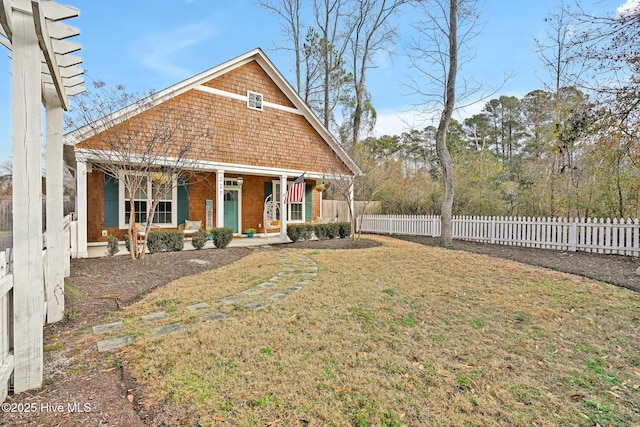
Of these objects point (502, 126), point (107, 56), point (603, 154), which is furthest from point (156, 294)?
point (502, 126)

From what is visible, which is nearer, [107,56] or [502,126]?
[107,56]

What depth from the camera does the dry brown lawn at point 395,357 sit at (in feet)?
7.25

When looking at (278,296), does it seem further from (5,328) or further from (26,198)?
(26,198)

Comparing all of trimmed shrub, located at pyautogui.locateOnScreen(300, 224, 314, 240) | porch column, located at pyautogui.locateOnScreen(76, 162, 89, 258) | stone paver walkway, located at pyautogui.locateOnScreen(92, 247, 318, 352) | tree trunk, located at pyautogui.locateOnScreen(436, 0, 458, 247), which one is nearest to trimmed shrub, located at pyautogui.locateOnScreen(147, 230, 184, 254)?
porch column, located at pyautogui.locateOnScreen(76, 162, 89, 258)

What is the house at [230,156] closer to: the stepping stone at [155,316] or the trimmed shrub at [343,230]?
the trimmed shrub at [343,230]

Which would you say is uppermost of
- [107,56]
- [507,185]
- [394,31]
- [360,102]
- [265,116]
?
[394,31]

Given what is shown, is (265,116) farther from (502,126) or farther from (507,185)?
(502,126)

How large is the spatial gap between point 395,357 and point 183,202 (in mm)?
10103

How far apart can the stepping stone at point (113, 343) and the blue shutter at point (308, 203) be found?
11210 millimetres

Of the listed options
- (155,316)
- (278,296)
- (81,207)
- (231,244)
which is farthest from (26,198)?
(231,244)

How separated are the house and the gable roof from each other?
0.09 feet

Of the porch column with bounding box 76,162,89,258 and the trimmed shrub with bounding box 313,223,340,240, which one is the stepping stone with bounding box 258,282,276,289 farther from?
the trimmed shrub with bounding box 313,223,340,240

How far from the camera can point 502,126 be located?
28.9m

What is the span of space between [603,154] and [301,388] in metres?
6.48
